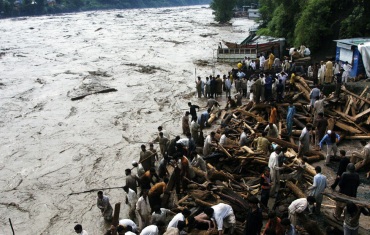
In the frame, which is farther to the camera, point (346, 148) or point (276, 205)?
point (346, 148)

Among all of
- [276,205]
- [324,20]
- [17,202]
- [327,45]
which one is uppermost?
[324,20]

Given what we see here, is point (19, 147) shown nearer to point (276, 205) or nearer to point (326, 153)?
point (276, 205)

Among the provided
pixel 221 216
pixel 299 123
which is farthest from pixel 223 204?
pixel 299 123

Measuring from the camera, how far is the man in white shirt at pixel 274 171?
345 inches

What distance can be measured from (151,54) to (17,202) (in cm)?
2785

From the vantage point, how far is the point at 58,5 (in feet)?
360

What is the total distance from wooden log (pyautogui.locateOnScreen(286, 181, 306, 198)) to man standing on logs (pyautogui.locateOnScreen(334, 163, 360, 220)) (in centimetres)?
92

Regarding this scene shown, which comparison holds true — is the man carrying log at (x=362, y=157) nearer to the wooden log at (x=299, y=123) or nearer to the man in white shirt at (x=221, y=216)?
the wooden log at (x=299, y=123)

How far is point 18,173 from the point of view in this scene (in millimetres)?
13672

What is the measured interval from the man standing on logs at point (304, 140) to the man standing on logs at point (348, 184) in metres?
2.54

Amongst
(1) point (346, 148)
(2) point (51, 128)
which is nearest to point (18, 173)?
(2) point (51, 128)

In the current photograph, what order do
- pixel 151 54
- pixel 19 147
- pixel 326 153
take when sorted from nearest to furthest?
1. pixel 326 153
2. pixel 19 147
3. pixel 151 54

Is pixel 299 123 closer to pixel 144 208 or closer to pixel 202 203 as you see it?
pixel 202 203

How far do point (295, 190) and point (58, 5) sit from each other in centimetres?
11818
